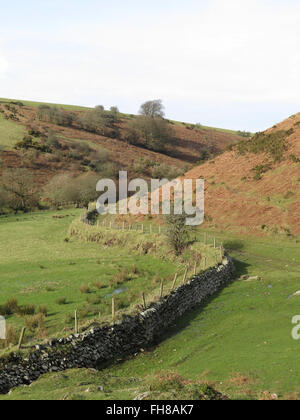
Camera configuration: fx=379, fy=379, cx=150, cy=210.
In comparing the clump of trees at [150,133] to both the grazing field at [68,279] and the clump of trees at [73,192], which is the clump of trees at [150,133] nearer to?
the clump of trees at [73,192]

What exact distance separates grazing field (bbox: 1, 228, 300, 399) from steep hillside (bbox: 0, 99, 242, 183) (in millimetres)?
79298

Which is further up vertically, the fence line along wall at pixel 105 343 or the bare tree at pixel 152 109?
the bare tree at pixel 152 109

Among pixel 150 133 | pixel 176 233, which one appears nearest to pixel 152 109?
pixel 150 133

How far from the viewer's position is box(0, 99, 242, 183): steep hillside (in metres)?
118

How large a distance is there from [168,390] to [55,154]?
12009 centimetres

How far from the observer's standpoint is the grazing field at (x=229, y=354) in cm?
1320

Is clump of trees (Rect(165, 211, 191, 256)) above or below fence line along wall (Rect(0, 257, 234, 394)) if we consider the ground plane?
above

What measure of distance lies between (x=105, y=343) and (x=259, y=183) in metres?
47.1

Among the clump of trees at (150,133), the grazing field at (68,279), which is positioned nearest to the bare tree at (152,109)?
the clump of trees at (150,133)

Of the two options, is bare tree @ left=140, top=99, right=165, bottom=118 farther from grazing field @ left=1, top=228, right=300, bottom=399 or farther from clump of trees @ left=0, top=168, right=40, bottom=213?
grazing field @ left=1, top=228, right=300, bottom=399

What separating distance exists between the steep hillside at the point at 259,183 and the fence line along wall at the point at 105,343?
2566cm

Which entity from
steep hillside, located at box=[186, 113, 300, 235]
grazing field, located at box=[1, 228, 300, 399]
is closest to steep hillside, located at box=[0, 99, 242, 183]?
steep hillside, located at box=[186, 113, 300, 235]
